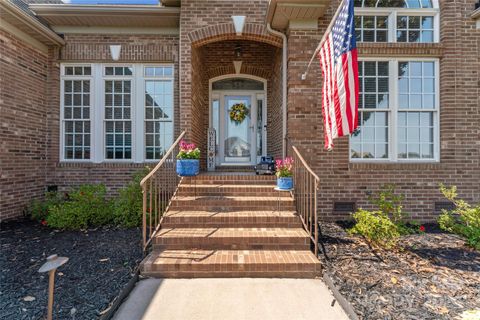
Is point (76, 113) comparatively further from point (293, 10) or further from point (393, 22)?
point (393, 22)

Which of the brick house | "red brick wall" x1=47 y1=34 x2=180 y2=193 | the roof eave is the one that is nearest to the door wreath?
the brick house

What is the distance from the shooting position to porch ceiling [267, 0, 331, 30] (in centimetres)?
456

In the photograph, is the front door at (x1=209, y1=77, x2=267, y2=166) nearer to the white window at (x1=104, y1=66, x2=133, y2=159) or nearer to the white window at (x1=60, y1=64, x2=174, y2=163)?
the white window at (x1=60, y1=64, x2=174, y2=163)

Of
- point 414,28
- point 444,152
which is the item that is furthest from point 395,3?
point 444,152

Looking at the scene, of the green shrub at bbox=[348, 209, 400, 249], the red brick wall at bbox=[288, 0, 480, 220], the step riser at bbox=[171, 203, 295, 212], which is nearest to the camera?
the green shrub at bbox=[348, 209, 400, 249]

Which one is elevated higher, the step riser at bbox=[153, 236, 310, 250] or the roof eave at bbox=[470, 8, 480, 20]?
the roof eave at bbox=[470, 8, 480, 20]

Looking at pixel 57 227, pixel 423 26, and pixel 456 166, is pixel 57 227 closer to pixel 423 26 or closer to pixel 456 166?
pixel 456 166

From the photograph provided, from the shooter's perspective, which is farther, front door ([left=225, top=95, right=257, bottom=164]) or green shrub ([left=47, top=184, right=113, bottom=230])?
front door ([left=225, top=95, right=257, bottom=164])

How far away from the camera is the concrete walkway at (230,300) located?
2498 mm

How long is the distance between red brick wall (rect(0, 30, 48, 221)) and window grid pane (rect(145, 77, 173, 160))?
2.23 metres

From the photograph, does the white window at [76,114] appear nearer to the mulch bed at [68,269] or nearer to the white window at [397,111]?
the mulch bed at [68,269]

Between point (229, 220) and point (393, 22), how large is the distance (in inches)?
195

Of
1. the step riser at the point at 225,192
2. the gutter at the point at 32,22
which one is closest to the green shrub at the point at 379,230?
the step riser at the point at 225,192

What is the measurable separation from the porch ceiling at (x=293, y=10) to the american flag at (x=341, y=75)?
1116 mm
